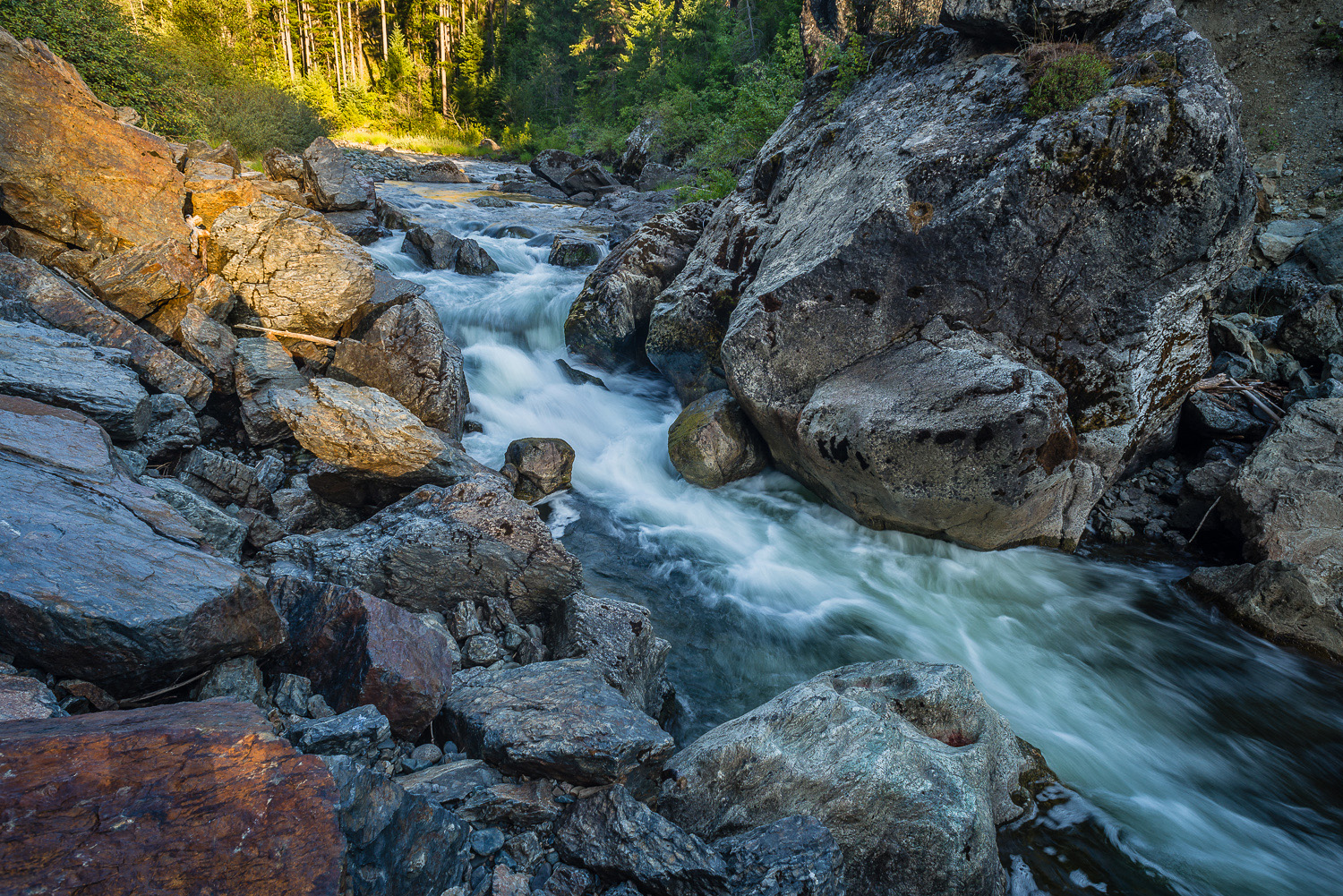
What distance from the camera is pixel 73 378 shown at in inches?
171

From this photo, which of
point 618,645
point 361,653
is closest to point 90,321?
point 361,653

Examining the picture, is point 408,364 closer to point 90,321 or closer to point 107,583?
point 90,321

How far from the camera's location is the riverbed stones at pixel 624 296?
9422 mm

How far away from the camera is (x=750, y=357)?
6938 mm

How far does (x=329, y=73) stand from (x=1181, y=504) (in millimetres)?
57610

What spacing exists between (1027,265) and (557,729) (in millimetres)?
5945

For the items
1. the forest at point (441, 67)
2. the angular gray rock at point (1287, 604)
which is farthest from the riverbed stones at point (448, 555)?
the forest at point (441, 67)

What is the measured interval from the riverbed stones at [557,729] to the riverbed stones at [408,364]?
434 centimetres

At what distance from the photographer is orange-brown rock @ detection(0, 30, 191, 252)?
604cm

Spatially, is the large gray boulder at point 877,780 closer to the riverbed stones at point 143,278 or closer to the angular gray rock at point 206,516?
the angular gray rock at point 206,516

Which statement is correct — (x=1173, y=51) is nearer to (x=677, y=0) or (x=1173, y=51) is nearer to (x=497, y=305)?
(x=497, y=305)

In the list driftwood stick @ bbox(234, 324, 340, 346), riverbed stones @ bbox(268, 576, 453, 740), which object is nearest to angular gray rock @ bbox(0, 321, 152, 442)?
driftwood stick @ bbox(234, 324, 340, 346)

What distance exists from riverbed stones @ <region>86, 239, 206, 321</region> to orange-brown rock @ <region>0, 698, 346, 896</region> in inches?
237

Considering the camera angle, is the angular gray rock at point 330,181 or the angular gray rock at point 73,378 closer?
the angular gray rock at point 73,378
